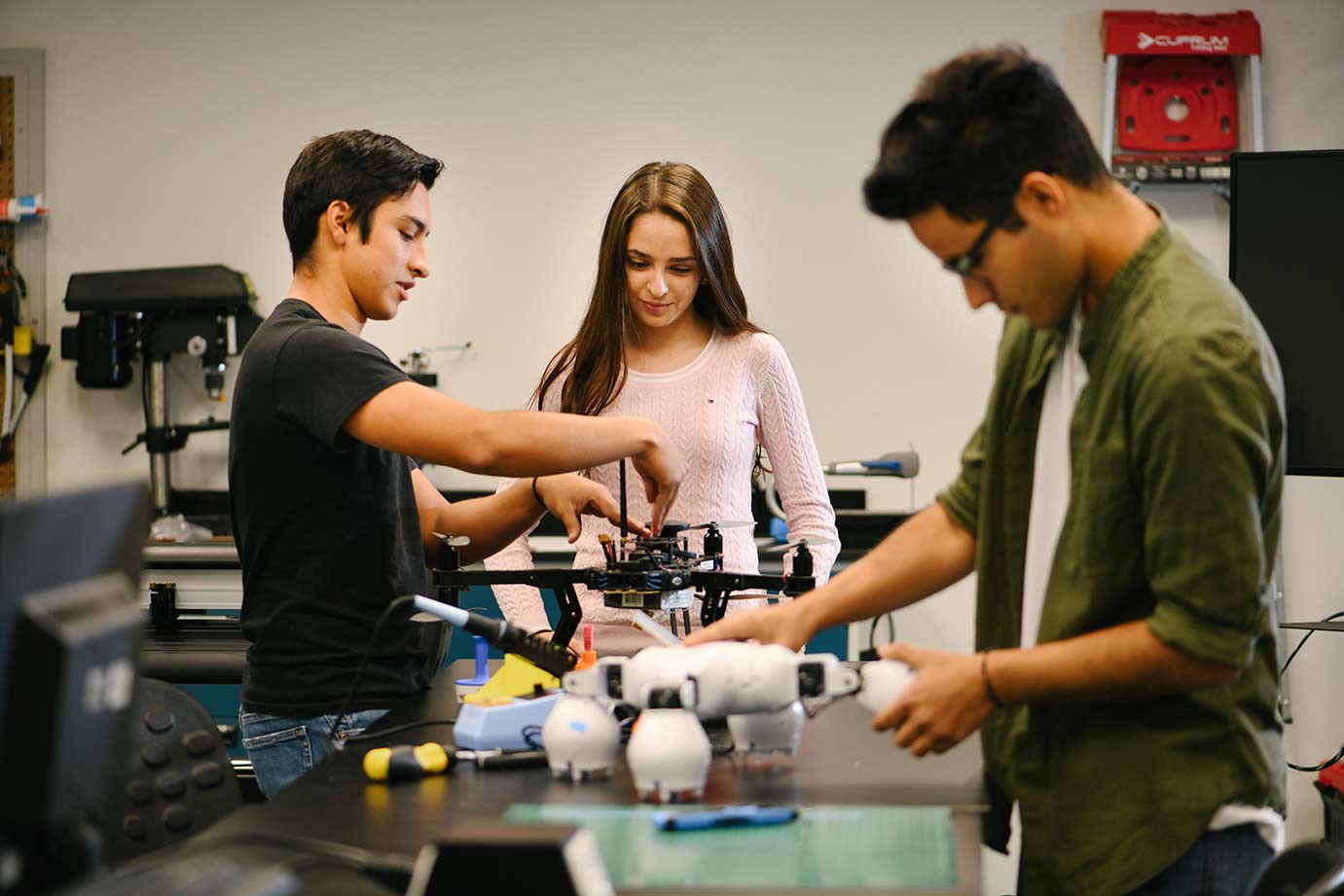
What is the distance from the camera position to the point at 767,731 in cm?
142

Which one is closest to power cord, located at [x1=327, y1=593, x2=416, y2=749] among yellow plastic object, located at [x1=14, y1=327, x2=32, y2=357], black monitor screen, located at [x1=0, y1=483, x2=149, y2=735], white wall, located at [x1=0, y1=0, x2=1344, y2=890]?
black monitor screen, located at [x1=0, y1=483, x2=149, y2=735]

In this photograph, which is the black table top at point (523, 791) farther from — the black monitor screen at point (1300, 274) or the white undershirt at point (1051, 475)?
the black monitor screen at point (1300, 274)

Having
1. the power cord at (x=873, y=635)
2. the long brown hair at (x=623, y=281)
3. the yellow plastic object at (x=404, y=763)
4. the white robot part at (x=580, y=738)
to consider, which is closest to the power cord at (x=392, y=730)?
the yellow plastic object at (x=404, y=763)

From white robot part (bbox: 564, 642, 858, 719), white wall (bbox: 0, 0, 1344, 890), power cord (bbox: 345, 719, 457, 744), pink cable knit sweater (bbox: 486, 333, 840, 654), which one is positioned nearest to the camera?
white robot part (bbox: 564, 642, 858, 719)

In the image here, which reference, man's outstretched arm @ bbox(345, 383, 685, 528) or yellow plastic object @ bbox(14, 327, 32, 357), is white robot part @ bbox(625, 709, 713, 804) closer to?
man's outstretched arm @ bbox(345, 383, 685, 528)

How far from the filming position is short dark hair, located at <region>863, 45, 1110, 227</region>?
47.0 inches

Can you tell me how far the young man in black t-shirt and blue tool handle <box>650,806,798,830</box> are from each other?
539mm

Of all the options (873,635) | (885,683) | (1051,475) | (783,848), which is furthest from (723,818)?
(873,635)

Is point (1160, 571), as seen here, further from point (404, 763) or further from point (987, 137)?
point (404, 763)

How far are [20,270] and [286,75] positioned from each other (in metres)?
1.09

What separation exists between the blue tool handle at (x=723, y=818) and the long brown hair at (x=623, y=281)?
1148 millimetres

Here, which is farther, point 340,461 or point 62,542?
point 340,461

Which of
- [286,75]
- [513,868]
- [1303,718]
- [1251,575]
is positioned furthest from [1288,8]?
[513,868]

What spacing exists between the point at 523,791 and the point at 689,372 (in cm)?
109
